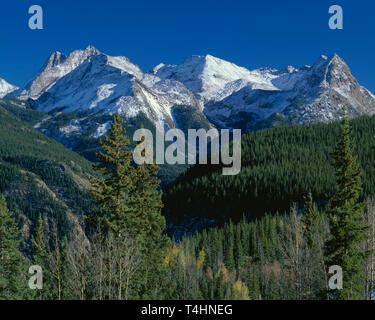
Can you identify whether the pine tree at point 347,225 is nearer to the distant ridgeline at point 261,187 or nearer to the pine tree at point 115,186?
the pine tree at point 115,186

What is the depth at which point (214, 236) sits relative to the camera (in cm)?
11444

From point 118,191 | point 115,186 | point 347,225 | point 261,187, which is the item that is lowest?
point 347,225

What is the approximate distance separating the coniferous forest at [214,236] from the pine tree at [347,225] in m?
0.08

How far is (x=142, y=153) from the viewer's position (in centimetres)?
3769

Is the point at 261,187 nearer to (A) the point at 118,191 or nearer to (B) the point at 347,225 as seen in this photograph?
(B) the point at 347,225

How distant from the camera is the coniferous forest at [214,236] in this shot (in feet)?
101

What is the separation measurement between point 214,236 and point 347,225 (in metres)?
84.9

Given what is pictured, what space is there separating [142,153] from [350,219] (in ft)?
62.6

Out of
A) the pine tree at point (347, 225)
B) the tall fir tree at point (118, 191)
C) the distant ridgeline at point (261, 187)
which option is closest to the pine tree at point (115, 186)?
the tall fir tree at point (118, 191)

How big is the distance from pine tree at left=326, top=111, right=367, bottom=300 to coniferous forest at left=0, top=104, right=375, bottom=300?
3.2 inches

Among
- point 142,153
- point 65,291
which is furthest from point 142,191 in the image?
point 65,291

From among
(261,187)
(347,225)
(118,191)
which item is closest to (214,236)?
(261,187)

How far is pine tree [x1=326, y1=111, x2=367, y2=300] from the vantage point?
31.1 m
